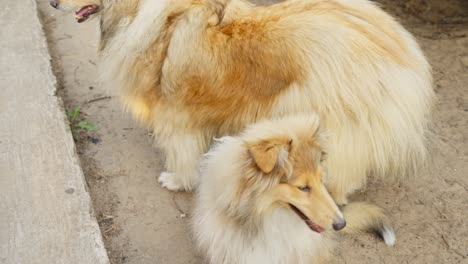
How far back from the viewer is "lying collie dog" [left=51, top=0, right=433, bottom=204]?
2.92 metres

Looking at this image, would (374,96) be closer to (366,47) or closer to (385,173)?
(366,47)

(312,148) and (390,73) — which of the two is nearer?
(312,148)

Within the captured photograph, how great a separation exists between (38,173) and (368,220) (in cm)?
201

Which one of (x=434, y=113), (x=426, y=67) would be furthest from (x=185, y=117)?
(x=434, y=113)

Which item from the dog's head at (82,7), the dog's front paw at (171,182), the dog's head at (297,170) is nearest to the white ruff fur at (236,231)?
the dog's head at (297,170)

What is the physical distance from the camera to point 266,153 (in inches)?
89.7

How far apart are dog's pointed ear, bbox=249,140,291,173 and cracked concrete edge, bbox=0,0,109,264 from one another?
1163 millimetres

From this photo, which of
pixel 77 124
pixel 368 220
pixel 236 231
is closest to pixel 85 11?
pixel 77 124

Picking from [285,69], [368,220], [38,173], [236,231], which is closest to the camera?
[236,231]

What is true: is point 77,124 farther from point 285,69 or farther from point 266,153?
point 266,153

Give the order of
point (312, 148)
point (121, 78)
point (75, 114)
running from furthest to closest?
1. point (75, 114)
2. point (121, 78)
3. point (312, 148)

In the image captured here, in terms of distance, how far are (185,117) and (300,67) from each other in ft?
2.54

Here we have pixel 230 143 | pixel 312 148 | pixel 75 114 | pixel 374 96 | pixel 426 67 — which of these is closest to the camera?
pixel 312 148

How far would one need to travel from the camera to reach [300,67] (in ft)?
9.61
